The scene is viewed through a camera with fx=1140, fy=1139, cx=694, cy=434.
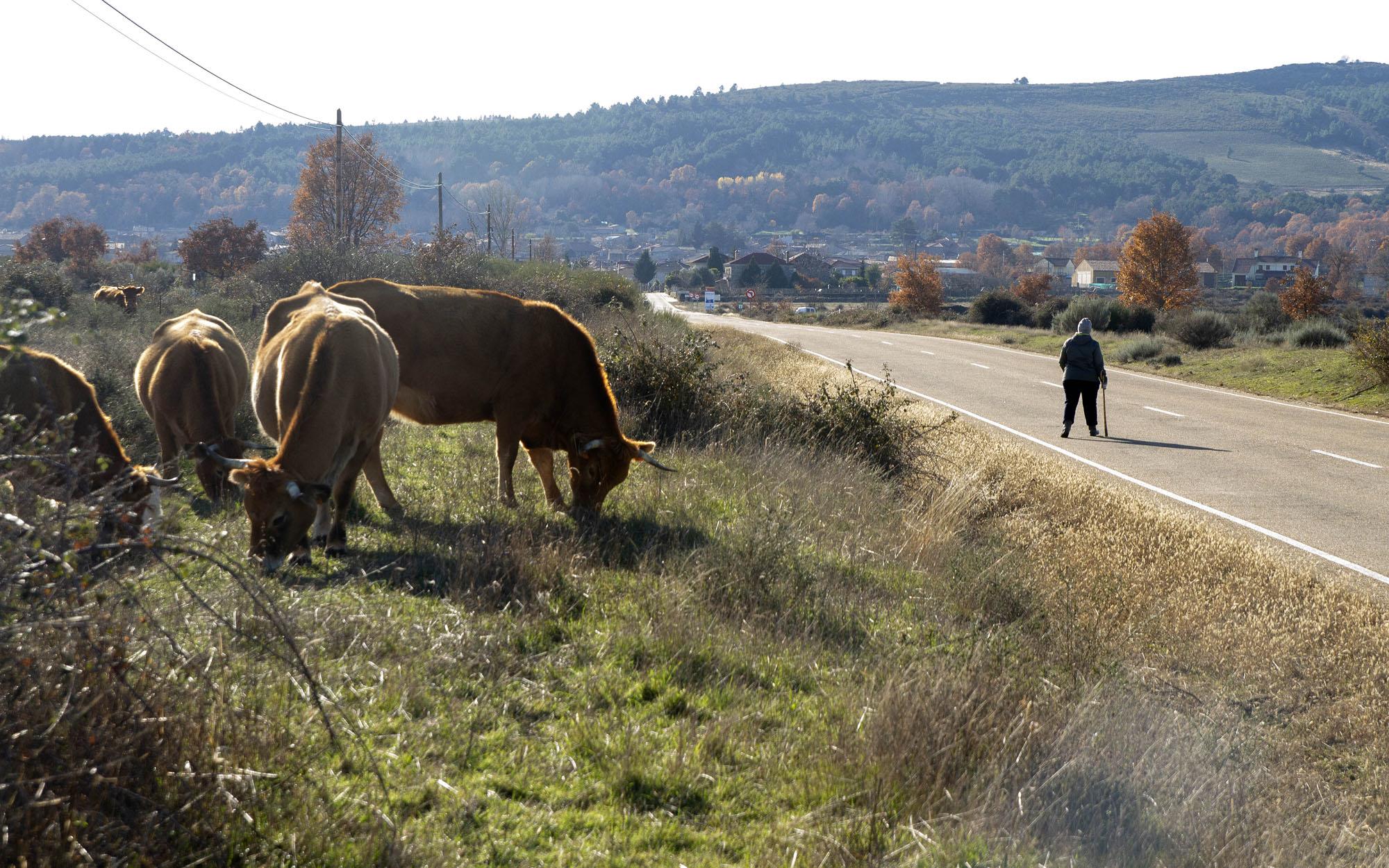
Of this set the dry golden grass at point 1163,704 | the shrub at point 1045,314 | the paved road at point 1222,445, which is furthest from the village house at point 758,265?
the dry golden grass at point 1163,704

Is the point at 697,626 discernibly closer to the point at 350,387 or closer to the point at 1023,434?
the point at 350,387

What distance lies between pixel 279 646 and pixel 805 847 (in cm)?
241

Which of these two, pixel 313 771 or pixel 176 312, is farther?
pixel 176 312

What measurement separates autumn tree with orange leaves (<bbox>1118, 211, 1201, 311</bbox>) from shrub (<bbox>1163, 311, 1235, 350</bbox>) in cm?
4522

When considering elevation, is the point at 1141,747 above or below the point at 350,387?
below

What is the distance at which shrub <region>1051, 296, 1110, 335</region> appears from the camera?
4406cm

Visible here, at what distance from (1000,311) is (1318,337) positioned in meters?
25.3

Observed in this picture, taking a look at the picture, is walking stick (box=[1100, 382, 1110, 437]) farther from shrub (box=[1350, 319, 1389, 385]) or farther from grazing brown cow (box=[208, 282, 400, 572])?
grazing brown cow (box=[208, 282, 400, 572])

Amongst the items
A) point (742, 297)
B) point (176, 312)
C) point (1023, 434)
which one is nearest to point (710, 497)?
point (1023, 434)

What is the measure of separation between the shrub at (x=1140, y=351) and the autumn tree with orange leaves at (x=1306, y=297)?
105 feet

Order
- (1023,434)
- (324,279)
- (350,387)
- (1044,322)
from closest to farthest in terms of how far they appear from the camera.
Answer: (350,387), (1023,434), (324,279), (1044,322)

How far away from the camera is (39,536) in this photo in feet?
10.5

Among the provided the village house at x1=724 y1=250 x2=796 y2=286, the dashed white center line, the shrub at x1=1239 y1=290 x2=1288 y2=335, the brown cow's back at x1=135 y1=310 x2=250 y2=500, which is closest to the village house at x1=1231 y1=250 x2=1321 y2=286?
the village house at x1=724 y1=250 x2=796 y2=286

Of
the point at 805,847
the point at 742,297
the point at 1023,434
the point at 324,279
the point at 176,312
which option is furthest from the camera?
the point at 742,297
